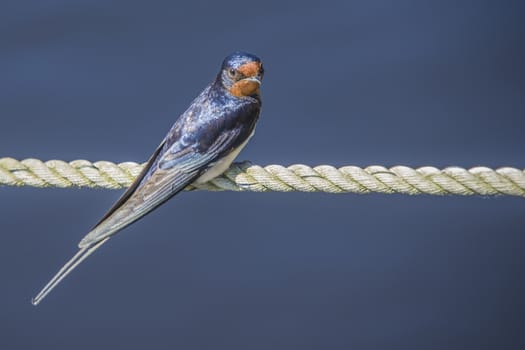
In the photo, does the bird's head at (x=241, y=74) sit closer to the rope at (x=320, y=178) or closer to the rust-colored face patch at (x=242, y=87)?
the rust-colored face patch at (x=242, y=87)

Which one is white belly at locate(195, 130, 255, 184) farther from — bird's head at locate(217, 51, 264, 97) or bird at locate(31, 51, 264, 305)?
bird's head at locate(217, 51, 264, 97)

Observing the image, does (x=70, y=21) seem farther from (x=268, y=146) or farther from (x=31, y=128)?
(x=268, y=146)

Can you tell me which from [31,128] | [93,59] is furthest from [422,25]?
[31,128]

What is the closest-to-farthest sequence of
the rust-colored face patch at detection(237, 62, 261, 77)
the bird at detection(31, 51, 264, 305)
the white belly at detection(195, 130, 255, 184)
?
the bird at detection(31, 51, 264, 305) → the white belly at detection(195, 130, 255, 184) → the rust-colored face patch at detection(237, 62, 261, 77)

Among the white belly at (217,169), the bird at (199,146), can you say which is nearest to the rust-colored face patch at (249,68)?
the bird at (199,146)

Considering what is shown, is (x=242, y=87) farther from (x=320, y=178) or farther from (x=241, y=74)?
(x=320, y=178)

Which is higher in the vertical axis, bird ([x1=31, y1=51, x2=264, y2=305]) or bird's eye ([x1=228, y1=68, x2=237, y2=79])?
bird's eye ([x1=228, y1=68, x2=237, y2=79])

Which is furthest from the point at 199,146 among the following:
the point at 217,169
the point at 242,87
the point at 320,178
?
the point at 320,178

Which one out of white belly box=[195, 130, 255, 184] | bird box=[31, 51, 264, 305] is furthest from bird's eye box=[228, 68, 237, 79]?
white belly box=[195, 130, 255, 184]

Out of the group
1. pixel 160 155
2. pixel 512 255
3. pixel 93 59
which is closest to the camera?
pixel 160 155
